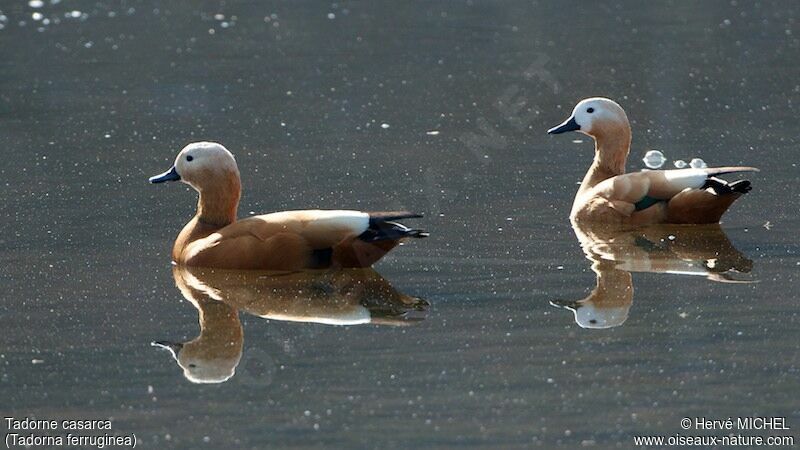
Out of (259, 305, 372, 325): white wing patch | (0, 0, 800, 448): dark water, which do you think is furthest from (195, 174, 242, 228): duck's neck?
(259, 305, 372, 325): white wing patch

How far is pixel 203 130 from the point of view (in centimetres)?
1271

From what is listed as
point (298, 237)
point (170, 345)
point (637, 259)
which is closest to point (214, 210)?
point (298, 237)

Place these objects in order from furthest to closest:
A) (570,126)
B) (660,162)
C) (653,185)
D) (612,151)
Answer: (660,162), (570,126), (612,151), (653,185)

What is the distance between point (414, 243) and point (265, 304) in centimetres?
150

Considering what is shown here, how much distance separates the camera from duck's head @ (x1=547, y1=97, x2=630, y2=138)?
10133mm

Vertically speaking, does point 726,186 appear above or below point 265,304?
above

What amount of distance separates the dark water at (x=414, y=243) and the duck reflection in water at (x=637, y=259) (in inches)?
1.1

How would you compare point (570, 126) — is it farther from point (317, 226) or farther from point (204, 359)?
point (204, 359)

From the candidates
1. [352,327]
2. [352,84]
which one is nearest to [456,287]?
[352,327]

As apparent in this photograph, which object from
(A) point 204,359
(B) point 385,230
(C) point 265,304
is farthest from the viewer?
(B) point 385,230

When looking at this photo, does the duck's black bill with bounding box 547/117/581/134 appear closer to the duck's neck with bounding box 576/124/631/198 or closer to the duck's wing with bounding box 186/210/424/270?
the duck's neck with bounding box 576/124/631/198

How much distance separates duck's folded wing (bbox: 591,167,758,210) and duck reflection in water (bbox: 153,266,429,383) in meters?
1.88

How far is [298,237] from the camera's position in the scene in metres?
8.08

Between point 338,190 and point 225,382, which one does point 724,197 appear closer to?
point 338,190
